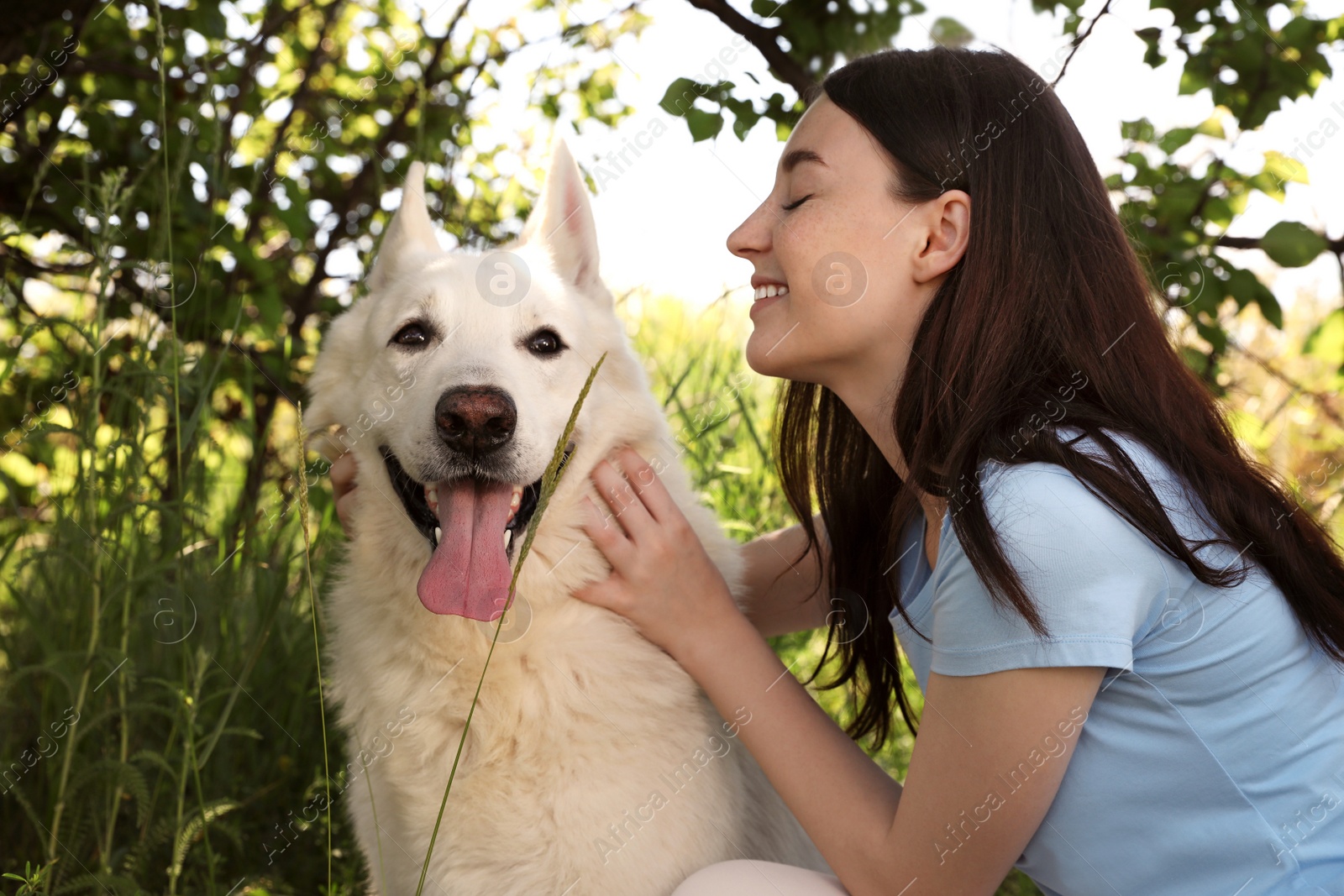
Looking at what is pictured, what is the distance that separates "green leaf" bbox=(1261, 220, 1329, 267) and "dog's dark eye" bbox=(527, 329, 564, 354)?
2126 millimetres

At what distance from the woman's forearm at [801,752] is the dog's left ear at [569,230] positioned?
1.03m

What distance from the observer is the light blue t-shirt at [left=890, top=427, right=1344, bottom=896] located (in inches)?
57.1

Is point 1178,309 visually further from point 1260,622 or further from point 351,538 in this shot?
point 351,538

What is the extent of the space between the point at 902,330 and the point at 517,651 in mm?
1037

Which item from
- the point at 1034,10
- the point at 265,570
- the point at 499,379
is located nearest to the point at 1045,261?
the point at 499,379

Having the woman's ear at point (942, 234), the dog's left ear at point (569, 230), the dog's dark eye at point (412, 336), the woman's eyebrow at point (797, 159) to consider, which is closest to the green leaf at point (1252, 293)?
the woman's ear at point (942, 234)

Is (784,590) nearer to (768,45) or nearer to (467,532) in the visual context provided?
(467,532)

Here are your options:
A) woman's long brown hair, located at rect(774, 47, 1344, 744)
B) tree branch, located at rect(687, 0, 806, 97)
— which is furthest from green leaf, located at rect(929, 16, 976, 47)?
woman's long brown hair, located at rect(774, 47, 1344, 744)

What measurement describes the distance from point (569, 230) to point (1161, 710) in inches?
67.4

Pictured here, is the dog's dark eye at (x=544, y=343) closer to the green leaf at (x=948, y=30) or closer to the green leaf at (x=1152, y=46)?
the green leaf at (x=948, y=30)

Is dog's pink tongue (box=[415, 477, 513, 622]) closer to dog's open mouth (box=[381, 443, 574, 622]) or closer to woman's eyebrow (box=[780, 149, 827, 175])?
dog's open mouth (box=[381, 443, 574, 622])

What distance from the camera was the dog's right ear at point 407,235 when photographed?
2367 millimetres

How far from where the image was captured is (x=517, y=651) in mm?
1934

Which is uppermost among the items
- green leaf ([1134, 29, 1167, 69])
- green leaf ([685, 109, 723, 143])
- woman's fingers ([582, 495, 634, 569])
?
green leaf ([685, 109, 723, 143])
